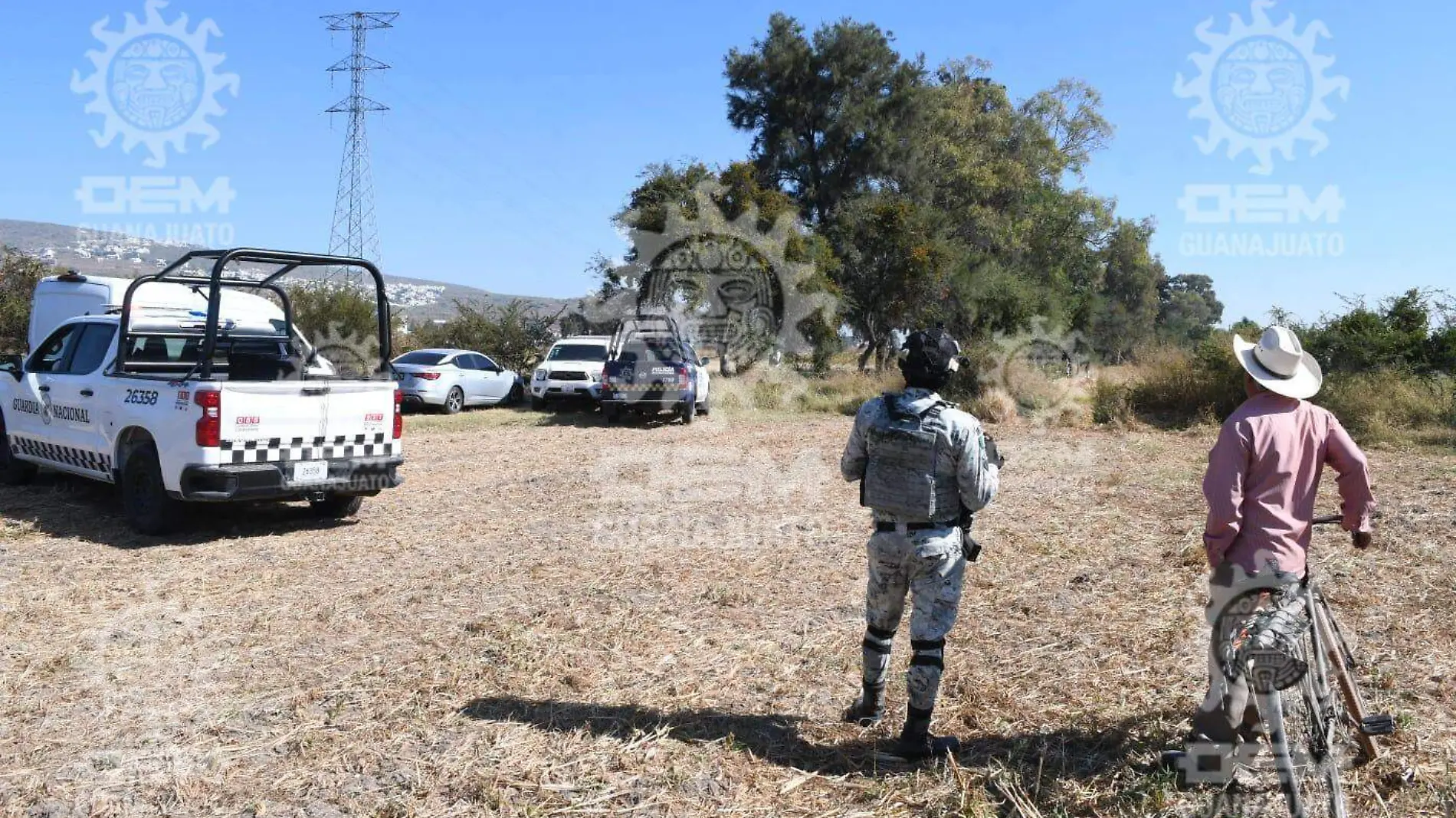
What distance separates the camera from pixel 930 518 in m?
3.83

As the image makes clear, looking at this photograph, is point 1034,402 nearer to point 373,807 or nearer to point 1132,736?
point 1132,736

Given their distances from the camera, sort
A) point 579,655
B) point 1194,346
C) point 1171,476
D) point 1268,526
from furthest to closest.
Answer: point 1194,346
point 1171,476
point 579,655
point 1268,526

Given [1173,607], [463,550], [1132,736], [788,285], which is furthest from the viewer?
[788,285]

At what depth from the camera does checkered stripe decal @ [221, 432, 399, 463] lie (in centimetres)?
745

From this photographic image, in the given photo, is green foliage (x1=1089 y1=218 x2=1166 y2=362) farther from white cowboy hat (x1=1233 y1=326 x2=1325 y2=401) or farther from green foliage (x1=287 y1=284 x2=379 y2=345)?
white cowboy hat (x1=1233 y1=326 x2=1325 y2=401)

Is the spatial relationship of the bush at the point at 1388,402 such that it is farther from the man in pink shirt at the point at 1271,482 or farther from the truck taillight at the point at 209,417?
the truck taillight at the point at 209,417

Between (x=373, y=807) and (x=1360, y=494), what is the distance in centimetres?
369

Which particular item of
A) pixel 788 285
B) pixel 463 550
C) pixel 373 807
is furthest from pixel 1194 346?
pixel 373 807

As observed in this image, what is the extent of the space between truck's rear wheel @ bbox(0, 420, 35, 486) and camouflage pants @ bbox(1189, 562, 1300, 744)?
1080 centimetres

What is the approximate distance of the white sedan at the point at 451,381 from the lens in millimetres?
18500

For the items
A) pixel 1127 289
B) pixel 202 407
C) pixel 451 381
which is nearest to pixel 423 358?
pixel 451 381

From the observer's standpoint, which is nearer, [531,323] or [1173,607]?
[1173,607]

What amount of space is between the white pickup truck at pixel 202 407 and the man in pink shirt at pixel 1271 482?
6621mm

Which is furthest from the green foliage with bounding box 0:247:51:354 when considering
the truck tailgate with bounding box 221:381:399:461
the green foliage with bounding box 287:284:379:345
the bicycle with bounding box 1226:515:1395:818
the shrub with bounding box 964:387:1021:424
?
the bicycle with bounding box 1226:515:1395:818
